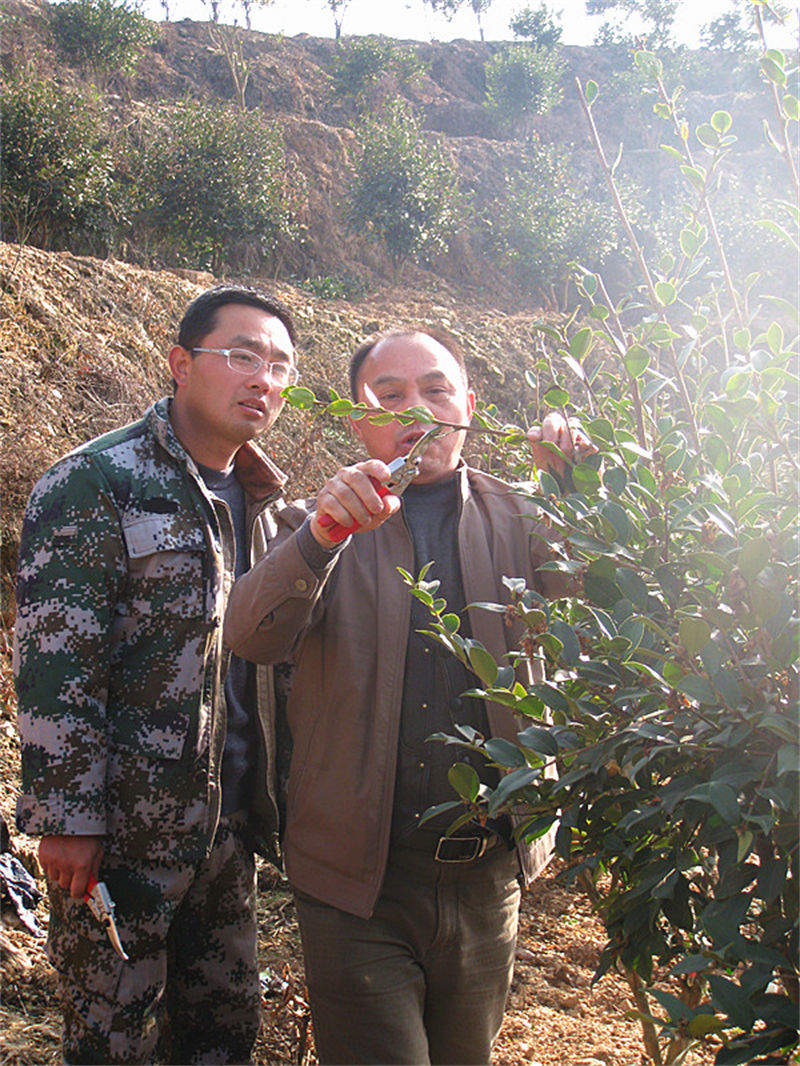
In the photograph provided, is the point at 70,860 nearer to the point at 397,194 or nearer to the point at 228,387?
the point at 228,387

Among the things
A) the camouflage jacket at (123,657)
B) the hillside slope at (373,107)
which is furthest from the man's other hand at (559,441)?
the hillside slope at (373,107)

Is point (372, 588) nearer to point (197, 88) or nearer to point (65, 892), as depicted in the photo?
point (65, 892)

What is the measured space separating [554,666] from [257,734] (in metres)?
1.28

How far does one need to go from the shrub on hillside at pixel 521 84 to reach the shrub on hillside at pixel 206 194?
14.9 metres

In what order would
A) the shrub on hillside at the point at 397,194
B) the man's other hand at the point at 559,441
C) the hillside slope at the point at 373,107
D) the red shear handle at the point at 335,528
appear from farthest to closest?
the hillside slope at the point at 373,107 → the shrub on hillside at the point at 397,194 → the red shear handle at the point at 335,528 → the man's other hand at the point at 559,441

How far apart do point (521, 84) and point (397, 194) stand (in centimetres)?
1288

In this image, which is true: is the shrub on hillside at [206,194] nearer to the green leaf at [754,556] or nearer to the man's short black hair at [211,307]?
the man's short black hair at [211,307]

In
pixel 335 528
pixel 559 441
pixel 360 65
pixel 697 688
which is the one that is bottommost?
pixel 697 688

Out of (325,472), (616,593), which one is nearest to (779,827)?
(616,593)

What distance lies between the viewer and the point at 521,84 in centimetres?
2633

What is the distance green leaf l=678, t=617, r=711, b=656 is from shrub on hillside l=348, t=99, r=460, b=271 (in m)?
16.3

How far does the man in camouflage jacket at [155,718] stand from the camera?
75.1 inches

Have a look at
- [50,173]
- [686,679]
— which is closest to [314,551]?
[686,679]

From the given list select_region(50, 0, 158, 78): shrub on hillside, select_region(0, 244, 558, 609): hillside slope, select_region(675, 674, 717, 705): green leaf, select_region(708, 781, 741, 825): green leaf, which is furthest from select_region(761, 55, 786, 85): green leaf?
select_region(50, 0, 158, 78): shrub on hillside
